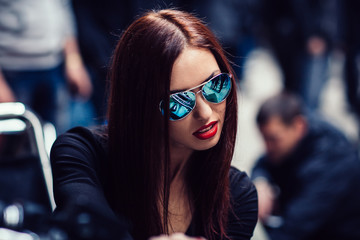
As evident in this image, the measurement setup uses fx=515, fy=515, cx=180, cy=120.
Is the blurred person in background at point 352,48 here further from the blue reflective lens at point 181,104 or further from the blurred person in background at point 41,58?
the blue reflective lens at point 181,104

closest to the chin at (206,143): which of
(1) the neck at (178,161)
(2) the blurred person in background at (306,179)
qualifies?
(1) the neck at (178,161)

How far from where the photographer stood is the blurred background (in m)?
2.54

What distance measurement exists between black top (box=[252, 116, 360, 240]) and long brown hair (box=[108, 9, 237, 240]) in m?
1.47

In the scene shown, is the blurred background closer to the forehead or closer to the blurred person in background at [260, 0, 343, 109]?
the blurred person in background at [260, 0, 343, 109]

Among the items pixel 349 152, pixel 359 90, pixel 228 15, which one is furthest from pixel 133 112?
pixel 359 90

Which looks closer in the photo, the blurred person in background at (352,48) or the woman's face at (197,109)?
the woman's face at (197,109)

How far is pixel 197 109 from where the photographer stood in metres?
1.27

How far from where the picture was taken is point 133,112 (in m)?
1.28

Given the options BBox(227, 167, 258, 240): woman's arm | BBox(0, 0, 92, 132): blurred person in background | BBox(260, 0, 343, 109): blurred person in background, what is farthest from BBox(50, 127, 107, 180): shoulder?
BBox(260, 0, 343, 109): blurred person in background

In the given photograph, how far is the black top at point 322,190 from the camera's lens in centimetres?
278

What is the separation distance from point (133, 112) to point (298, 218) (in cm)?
175

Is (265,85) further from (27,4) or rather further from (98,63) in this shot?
(27,4)

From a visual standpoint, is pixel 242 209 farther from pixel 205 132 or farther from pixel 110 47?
pixel 110 47

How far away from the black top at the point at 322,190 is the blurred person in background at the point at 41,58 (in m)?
1.29
